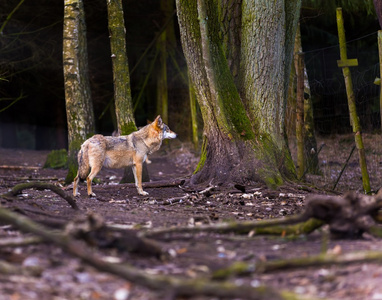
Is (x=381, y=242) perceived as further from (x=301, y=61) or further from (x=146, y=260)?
(x=301, y=61)

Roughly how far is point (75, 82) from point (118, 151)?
2.50 metres

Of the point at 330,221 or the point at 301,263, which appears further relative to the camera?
the point at 330,221

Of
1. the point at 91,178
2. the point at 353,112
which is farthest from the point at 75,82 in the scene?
the point at 353,112

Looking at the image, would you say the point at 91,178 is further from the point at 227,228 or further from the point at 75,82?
the point at 227,228

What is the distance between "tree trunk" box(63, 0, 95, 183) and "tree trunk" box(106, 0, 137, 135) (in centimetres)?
93

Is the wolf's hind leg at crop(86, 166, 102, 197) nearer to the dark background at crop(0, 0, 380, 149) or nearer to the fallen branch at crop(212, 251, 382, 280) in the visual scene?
the fallen branch at crop(212, 251, 382, 280)

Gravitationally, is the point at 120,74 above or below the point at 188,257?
above

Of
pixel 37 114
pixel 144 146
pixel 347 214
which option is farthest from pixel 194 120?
pixel 347 214

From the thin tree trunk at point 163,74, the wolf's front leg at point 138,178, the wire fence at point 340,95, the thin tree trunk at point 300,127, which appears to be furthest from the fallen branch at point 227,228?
the thin tree trunk at point 163,74

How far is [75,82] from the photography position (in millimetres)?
11383

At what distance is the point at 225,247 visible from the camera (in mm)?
4461

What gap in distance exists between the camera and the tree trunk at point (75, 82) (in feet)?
37.0

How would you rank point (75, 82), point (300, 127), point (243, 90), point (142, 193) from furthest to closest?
point (75, 82) → point (300, 127) → point (243, 90) → point (142, 193)

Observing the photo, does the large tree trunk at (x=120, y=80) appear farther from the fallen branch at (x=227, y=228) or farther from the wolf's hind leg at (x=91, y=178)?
the fallen branch at (x=227, y=228)
